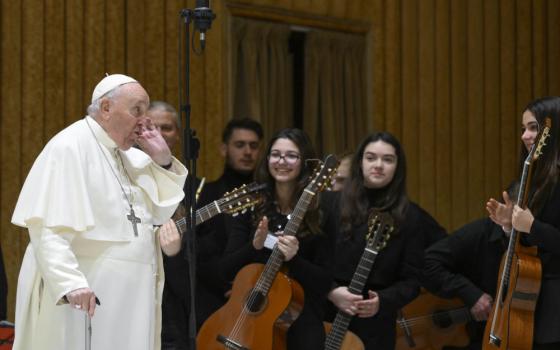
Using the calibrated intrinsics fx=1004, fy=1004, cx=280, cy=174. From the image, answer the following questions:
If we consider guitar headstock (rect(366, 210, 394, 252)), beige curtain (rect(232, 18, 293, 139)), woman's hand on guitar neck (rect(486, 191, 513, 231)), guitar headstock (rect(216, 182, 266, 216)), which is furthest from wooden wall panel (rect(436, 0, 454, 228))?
woman's hand on guitar neck (rect(486, 191, 513, 231))

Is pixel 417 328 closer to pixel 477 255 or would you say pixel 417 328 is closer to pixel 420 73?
pixel 477 255

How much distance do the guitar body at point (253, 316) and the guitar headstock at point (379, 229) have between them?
54cm

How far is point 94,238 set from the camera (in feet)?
13.6

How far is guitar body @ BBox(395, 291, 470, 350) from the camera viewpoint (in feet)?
20.3

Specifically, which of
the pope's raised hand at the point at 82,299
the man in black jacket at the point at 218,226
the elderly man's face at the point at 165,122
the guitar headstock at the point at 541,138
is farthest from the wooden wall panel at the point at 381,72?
the guitar headstock at the point at 541,138

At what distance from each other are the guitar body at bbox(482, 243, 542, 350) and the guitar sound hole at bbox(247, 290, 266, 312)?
131 centimetres

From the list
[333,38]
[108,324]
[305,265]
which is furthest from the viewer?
[333,38]

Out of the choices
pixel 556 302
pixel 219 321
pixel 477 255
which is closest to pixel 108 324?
pixel 219 321

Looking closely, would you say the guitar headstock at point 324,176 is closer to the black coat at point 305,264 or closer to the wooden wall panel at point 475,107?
the black coat at point 305,264

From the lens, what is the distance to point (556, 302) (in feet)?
16.0

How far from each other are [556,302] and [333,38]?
413 cm

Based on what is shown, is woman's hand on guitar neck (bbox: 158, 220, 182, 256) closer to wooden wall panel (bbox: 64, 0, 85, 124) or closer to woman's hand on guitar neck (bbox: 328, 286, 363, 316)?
woman's hand on guitar neck (bbox: 328, 286, 363, 316)

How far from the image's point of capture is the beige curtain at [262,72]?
26.5ft

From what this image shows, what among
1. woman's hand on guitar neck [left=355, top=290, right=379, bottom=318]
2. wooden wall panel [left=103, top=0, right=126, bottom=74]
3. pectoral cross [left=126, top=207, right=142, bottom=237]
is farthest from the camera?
wooden wall panel [left=103, top=0, right=126, bottom=74]
